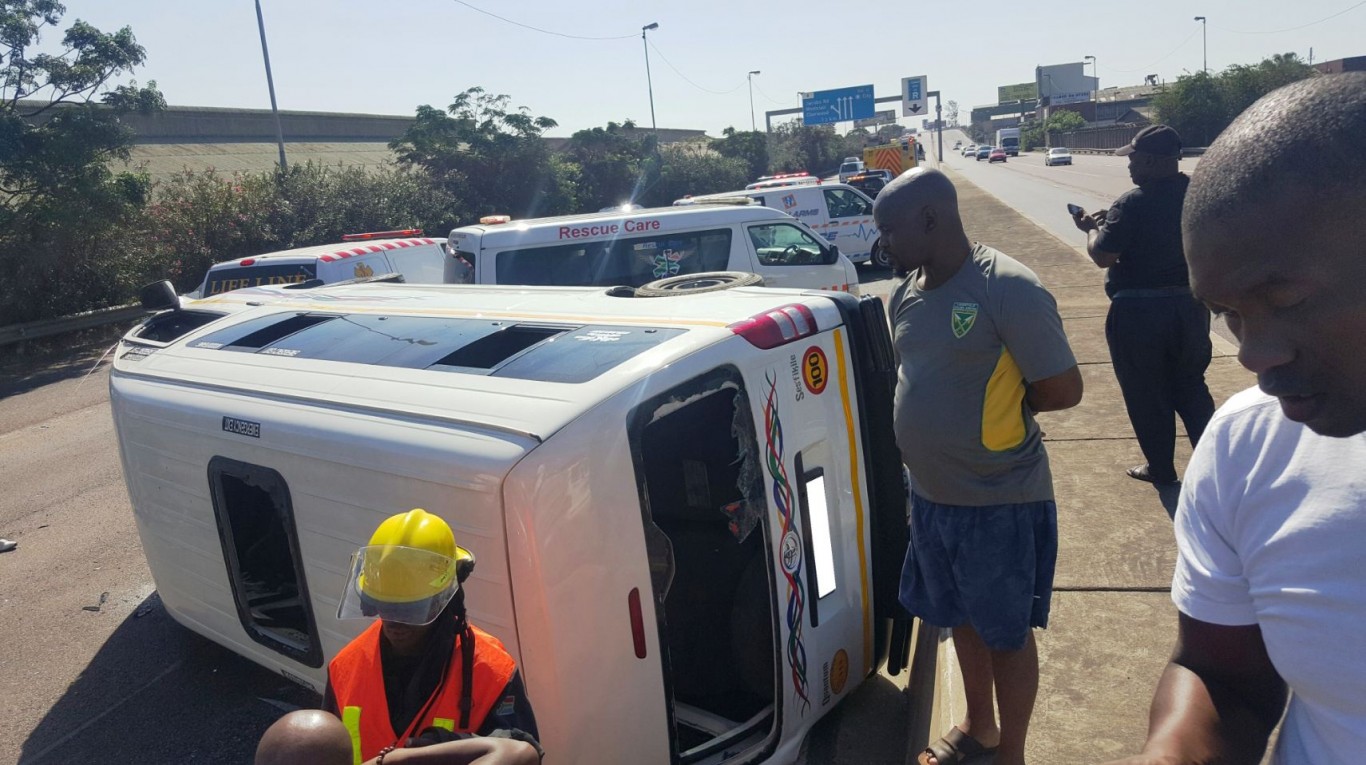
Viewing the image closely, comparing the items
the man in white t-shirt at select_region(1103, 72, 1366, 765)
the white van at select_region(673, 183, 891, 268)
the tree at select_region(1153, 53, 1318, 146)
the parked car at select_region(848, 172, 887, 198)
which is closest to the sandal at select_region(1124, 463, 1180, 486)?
the man in white t-shirt at select_region(1103, 72, 1366, 765)

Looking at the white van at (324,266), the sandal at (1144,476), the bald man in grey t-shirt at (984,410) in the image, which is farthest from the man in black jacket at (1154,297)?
the white van at (324,266)

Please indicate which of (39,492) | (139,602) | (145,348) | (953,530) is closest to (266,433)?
(145,348)

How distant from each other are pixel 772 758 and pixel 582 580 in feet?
3.76

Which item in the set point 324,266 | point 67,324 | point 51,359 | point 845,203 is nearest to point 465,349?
point 324,266

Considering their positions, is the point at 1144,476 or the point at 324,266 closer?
the point at 1144,476

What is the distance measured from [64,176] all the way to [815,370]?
54.0 feet

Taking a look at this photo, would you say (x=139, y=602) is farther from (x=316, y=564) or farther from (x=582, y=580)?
(x=582, y=580)

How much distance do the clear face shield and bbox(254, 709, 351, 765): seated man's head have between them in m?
0.37

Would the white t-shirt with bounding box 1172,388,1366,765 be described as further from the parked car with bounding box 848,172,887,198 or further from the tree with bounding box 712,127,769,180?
the tree with bounding box 712,127,769,180

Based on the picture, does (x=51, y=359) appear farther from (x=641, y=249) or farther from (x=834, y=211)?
(x=834, y=211)

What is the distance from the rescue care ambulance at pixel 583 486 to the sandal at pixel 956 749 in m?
0.46

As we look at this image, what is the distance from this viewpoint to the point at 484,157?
30.5 metres

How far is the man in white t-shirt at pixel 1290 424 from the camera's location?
3.77 feet

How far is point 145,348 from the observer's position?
4.75 m
